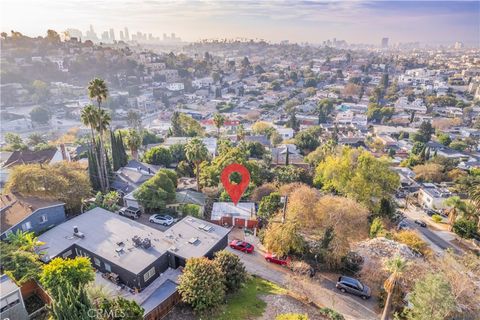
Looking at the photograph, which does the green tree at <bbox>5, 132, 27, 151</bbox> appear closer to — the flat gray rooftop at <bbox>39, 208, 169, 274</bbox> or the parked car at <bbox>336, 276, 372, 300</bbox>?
the flat gray rooftop at <bbox>39, 208, 169, 274</bbox>

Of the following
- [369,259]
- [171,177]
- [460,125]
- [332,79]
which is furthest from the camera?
[332,79]

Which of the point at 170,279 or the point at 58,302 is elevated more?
the point at 58,302

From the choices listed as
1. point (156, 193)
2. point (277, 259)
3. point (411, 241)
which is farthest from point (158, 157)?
point (411, 241)

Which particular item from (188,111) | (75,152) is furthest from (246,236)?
(188,111)

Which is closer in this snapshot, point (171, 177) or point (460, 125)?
point (171, 177)

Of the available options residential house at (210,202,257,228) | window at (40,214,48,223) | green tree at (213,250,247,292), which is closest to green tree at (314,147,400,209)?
residential house at (210,202,257,228)

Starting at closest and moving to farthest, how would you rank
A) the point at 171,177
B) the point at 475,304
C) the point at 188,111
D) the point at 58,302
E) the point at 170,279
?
the point at 58,302
the point at 475,304
the point at 170,279
the point at 171,177
the point at 188,111

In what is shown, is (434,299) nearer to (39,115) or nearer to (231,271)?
(231,271)

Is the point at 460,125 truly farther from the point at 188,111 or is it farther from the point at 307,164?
the point at 188,111
